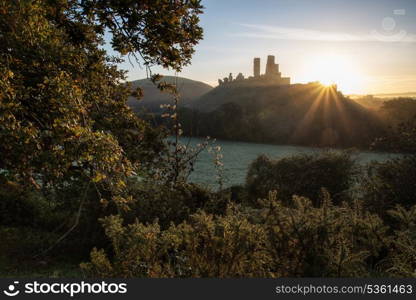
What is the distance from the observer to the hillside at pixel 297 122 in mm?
52656

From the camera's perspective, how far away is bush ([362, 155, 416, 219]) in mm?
11602

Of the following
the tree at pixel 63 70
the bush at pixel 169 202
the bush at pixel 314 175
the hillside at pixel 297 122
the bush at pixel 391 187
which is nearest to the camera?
the tree at pixel 63 70

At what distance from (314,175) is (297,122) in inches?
1835

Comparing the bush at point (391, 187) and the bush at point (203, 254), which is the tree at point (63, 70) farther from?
the bush at point (391, 187)

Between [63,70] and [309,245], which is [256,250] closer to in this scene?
[309,245]

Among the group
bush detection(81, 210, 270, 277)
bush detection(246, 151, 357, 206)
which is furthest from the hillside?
bush detection(81, 210, 270, 277)

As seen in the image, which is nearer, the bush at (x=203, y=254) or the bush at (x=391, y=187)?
the bush at (x=203, y=254)

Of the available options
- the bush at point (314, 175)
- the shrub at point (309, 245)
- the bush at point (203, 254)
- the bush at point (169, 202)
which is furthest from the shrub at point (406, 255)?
the bush at point (314, 175)

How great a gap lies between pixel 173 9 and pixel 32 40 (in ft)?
11.5

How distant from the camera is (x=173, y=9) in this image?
830cm

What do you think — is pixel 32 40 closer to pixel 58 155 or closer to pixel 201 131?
pixel 58 155
